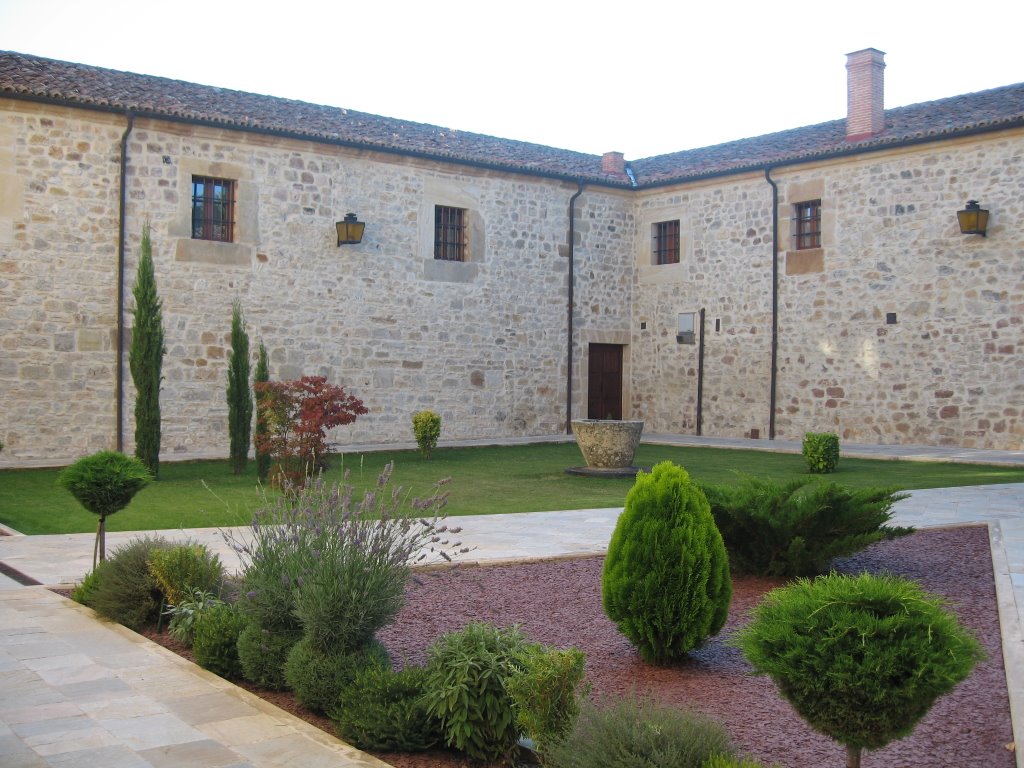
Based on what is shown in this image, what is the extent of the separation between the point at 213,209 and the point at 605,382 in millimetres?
8272

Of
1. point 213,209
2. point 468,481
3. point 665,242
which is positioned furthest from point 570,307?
point 468,481

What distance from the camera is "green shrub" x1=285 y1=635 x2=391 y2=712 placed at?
4.14 metres

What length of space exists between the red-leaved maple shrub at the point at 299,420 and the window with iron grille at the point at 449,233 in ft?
22.0

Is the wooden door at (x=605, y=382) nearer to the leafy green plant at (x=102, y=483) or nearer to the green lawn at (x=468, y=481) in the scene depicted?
the green lawn at (x=468, y=481)

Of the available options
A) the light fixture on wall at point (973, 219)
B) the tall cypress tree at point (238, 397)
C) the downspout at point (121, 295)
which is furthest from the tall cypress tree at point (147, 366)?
the light fixture on wall at point (973, 219)

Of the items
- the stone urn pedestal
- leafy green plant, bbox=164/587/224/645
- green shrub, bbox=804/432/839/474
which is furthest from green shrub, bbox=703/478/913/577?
green shrub, bbox=804/432/839/474

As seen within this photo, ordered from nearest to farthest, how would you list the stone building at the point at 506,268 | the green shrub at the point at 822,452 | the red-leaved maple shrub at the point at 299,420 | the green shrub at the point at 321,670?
the green shrub at the point at 321,670
the red-leaved maple shrub at the point at 299,420
the green shrub at the point at 822,452
the stone building at the point at 506,268

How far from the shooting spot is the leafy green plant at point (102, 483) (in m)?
6.16

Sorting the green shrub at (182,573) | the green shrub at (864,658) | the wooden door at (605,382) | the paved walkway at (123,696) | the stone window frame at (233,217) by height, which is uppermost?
the stone window frame at (233,217)

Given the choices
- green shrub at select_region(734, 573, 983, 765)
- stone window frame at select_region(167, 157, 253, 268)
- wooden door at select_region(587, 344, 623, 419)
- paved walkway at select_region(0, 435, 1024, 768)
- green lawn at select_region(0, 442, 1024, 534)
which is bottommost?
paved walkway at select_region(0, 435, 1024, 768)

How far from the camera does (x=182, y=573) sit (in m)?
5.43

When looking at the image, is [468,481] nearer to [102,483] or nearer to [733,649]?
→ [102,483]

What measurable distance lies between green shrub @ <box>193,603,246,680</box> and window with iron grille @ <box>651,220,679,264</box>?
52.7ft

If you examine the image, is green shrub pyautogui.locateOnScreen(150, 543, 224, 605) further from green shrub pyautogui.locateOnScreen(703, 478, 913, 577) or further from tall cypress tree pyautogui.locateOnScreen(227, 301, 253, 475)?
tall cypress tree pyautogui.locateOnScreen(227, 301, 253, 475)
